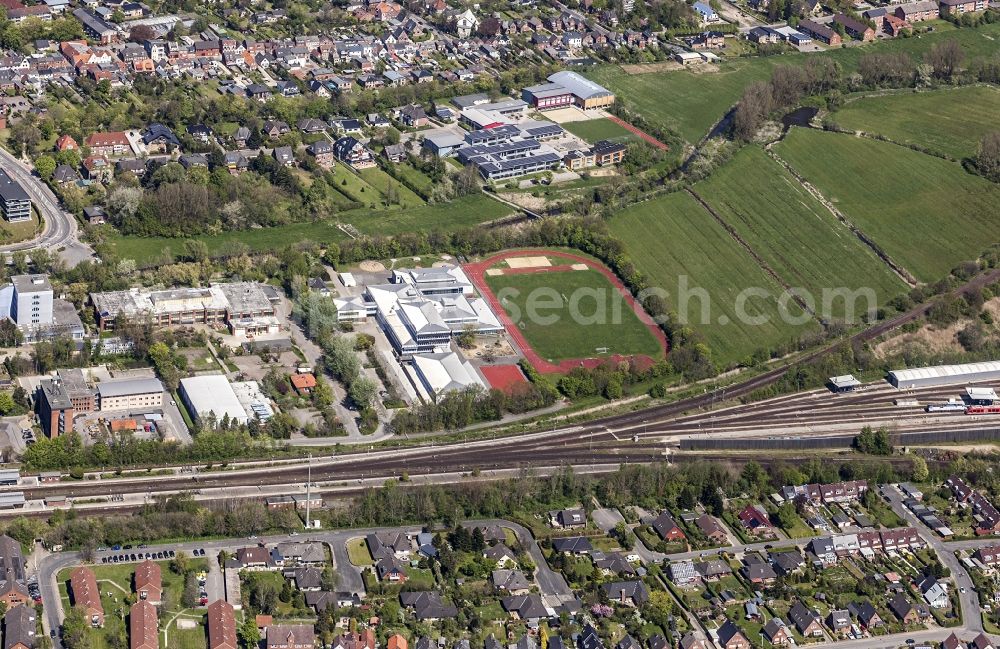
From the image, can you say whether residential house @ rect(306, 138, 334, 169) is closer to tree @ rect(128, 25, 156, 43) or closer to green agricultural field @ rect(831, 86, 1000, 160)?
tree @ rect(128, 25, 156, 43)

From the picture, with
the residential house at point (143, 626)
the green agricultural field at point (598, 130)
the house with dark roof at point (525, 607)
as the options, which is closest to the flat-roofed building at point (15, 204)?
the green agricultural field at point (598, 130)

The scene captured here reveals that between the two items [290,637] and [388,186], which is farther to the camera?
Answer: [388,186]

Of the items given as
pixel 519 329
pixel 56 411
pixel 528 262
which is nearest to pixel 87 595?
pixel 56 411

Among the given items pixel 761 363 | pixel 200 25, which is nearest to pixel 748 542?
pixel 761 363

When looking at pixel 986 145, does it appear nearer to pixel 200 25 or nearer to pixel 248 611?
pixel 200 25

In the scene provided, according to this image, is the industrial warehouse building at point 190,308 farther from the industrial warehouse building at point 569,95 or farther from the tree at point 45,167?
the industrial warehouse building at point 569,95

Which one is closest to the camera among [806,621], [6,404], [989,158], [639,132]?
[806,621]

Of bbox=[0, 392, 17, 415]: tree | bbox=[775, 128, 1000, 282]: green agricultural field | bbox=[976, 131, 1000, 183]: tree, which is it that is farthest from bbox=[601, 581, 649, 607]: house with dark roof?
bbox=[976, 131, 1000, 183]: tree

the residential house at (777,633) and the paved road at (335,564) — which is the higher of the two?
the residential house at (777,633)

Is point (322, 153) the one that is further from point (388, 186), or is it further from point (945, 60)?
point (945, 60)
